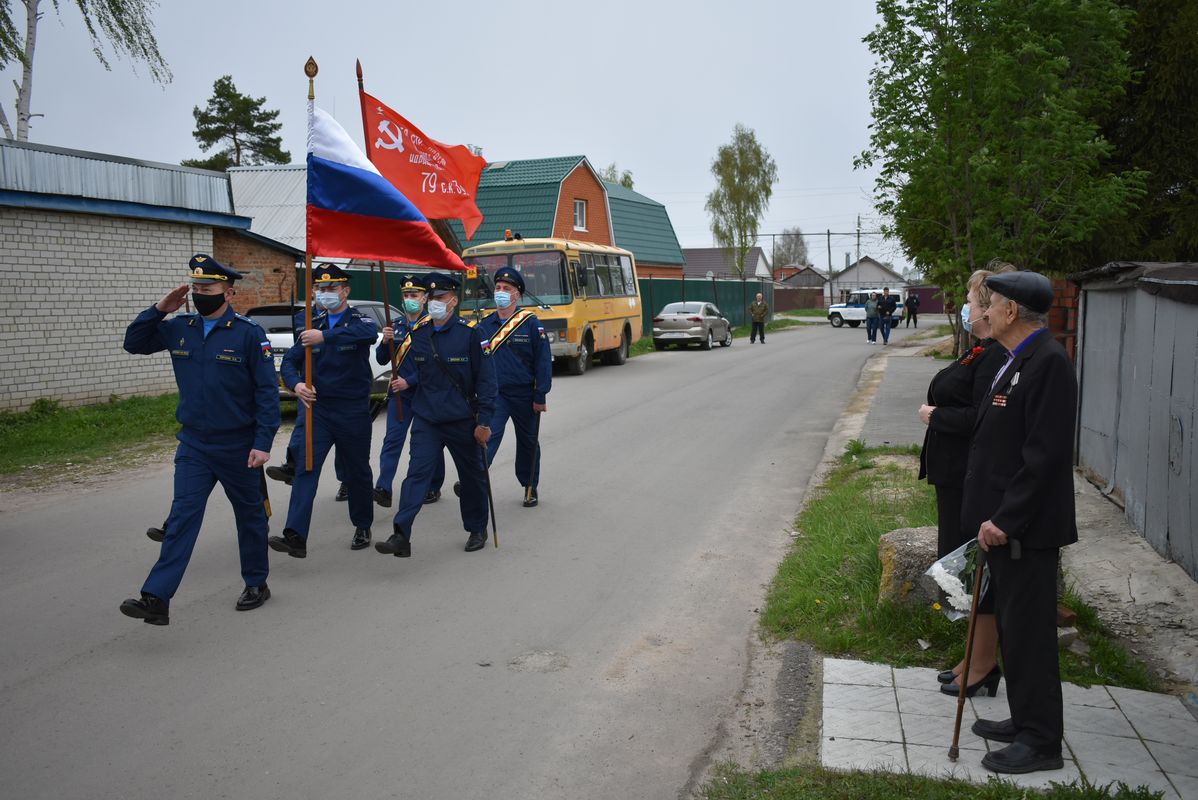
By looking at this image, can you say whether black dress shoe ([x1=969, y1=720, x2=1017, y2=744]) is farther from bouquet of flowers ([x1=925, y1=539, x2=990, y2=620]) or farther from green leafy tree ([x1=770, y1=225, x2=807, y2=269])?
green leafy tree ([x1=770, y1=225, x2=807, y2=269])

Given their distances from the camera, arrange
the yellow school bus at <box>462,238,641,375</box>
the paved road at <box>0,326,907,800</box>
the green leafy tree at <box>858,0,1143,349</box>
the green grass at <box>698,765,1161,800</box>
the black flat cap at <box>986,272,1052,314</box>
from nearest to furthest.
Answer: the green grass at <box>698,765,1161,800</box> → the black flat cap at <box>986,272,1052,314</box> → the paved road at <box>0,326,907,800</box> → the green leafy tree at <box>858,0,1143,349</box> → the yellow school bus at <box>462,238,641,375</box>

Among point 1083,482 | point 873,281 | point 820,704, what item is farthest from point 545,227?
point 873,281

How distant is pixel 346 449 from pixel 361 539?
0.69m

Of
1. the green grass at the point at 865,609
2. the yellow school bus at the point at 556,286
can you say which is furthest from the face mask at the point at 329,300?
the yellow school bus at the point at 556,286

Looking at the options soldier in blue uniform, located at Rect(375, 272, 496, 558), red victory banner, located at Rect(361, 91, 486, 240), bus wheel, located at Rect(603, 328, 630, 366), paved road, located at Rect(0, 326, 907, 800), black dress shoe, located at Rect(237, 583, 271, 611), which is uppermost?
red victory banner, located at Rect(361, 91, 486, 240)

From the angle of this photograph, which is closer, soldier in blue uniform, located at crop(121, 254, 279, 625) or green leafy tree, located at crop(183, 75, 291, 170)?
soldier in blue uniform, located at crop(121, 254, 279, 625)

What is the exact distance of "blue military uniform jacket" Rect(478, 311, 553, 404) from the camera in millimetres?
8648

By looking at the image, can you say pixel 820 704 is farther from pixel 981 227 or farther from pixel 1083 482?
pixel 981 227

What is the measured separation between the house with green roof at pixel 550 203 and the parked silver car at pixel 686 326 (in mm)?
7421

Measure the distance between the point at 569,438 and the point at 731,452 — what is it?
2016mm

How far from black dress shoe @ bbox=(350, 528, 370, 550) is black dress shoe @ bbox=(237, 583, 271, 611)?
4.20ft

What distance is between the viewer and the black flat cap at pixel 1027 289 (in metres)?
3.89

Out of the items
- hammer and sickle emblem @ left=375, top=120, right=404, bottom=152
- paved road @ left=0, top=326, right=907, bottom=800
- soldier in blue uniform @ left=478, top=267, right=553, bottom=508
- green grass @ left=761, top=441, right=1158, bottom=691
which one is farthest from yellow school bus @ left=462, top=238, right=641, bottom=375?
green grass @ left=761, top=441, right=1158, bottom=691

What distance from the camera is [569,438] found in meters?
12.3
